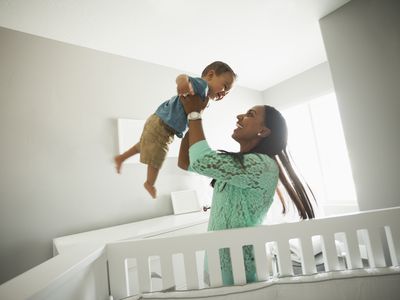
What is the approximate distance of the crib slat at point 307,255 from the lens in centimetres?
66

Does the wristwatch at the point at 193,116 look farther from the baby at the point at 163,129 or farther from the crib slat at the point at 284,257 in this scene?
the crib slat at the point at 284,257

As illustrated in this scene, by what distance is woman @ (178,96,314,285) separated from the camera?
613mm

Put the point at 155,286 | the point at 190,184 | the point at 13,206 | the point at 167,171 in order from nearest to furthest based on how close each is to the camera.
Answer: the point at 155,286
the point at 13,206
the point at 167,171
the point at 190,184

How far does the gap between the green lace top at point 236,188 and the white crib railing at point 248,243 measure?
48 millimetres

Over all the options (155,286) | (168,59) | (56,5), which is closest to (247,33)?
(168,59)

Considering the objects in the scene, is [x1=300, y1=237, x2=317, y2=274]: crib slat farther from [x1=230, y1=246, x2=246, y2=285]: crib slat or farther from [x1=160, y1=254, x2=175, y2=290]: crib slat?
[x1=160, y1=254, x2=175, y2=290]: crib slat

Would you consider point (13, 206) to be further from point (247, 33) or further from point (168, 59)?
point (247, 33)

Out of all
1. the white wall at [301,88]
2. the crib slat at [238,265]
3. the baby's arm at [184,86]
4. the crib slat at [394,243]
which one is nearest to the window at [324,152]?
the white wall at [301,88]

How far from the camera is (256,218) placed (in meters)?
0.72

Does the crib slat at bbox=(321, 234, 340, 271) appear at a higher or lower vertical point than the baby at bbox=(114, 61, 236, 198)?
lower

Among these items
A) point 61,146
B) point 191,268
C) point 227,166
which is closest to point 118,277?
point 191,268

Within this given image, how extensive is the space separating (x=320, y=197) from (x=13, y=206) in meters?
3.17

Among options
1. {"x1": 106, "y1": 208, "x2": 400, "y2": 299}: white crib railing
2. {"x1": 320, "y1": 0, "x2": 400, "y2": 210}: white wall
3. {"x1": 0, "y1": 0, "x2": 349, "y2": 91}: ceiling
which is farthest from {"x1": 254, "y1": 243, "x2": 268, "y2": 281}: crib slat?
{"x1": 0, "y1": 0, "x2": 349, "y2": 91}: ceiling

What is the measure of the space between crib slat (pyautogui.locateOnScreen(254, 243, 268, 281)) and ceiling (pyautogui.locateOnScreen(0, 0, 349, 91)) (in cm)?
160
